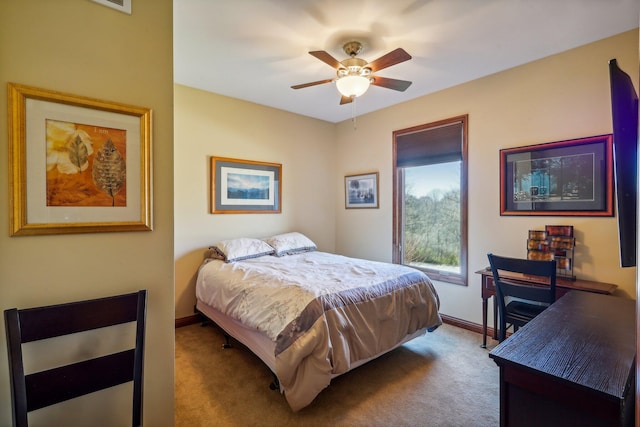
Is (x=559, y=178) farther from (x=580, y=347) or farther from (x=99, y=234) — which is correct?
(x=99, y=234)

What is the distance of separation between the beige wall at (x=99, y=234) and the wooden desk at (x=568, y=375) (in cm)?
156

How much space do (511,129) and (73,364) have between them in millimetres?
3851

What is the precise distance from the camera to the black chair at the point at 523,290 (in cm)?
222

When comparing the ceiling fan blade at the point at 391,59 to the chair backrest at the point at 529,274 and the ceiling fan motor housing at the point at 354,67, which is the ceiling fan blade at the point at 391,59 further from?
the chair backrest at the point at 529,274

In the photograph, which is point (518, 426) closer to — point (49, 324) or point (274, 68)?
point (49, 324)

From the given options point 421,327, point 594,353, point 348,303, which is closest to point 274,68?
point 348,303

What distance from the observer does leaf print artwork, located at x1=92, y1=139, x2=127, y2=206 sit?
1.35 metres

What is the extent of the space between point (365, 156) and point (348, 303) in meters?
2.86

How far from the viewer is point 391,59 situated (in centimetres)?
224

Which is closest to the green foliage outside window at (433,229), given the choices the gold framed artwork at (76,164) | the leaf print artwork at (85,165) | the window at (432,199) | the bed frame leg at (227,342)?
the window at (432,199)

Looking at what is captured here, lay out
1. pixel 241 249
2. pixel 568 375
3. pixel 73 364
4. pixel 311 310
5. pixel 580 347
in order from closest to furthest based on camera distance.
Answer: pixel 568 375, pixel 580 347, pixel 73 364, pixel 311 310, pixel 241 249

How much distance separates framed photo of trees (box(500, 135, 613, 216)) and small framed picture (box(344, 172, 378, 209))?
5.64ft

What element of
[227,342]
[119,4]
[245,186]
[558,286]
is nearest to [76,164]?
[119,4]

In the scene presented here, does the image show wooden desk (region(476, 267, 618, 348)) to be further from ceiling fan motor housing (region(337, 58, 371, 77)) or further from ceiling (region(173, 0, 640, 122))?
ceiling fan motor housing (region(337, 58, 371, 77))
